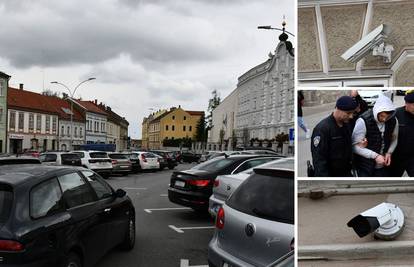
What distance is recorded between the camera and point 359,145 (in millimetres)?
2203

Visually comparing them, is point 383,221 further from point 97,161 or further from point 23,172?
point 97,161

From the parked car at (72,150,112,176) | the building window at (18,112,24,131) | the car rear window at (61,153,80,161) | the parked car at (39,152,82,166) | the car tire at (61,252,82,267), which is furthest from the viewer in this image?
the building window at (18,112,24,131)

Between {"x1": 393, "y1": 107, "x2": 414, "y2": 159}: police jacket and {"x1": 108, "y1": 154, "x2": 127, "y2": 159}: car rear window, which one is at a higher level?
{"x1": 393, "y1": 107, "x2": 414, "y2": 159}: police jacket

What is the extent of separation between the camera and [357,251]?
7.67 feet

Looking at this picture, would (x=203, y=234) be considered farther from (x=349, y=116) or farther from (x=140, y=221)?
(x=349, y=116)

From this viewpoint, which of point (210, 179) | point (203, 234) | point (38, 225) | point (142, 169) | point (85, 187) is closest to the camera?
point (38, 225)

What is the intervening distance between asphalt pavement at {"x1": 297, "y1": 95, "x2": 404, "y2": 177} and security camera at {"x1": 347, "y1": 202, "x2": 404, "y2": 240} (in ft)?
1.23

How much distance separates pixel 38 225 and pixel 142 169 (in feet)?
93.9

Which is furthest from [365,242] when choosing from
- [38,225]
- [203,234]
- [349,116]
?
[203,234]

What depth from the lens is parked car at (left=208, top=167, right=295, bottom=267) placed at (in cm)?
441

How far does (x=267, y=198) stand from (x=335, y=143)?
2666 millimetres

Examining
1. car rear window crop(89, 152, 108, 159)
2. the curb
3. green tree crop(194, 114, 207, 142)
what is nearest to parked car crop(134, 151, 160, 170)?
car rear window crop(89, 152, 108, 159)

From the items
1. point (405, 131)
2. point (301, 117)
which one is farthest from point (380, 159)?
point (301, 117)

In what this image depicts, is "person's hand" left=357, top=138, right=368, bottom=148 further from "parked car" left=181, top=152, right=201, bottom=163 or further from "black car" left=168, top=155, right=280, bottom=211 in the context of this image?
"parked car" left=181, top=152, right=201, bottom=163
